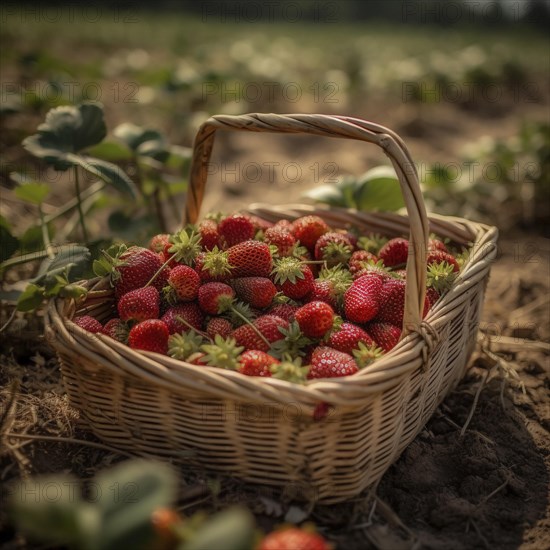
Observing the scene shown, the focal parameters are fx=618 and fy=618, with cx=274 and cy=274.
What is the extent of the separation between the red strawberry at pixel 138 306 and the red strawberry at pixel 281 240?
41cm

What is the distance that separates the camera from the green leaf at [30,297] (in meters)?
1.62

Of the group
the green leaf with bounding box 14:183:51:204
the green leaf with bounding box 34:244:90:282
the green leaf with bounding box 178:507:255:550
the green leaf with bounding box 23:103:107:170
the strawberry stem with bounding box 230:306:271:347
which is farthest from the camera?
the green leaf with bounding box 14:183:51:204

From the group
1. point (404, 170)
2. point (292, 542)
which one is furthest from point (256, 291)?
point (292, 542)

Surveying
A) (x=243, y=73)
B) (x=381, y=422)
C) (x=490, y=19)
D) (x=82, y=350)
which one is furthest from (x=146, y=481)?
(x=490, y=19)

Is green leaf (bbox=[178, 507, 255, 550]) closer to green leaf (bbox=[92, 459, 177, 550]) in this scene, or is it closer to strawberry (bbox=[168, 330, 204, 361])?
green leaf (bbox=[92, 459, 177, 550])

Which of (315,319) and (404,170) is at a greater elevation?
(404,170)

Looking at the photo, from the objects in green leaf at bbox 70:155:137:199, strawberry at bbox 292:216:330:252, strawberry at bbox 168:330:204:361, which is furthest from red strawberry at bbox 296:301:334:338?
green leaf at bbox 70:155:137:199

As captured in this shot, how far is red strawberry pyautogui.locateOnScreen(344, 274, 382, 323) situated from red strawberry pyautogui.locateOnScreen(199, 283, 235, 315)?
0.30 meters

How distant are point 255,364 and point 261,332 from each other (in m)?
0.16

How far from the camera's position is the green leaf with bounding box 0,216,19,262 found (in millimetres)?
2029

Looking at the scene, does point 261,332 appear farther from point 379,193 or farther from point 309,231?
point 379,193

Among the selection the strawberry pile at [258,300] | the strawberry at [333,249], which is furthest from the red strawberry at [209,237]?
the strawberry at [333,249]

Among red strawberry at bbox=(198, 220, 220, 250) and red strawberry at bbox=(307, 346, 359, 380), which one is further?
red strawberry at bbox=(198, 220, 220, 250)

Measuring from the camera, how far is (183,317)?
1548 mm
